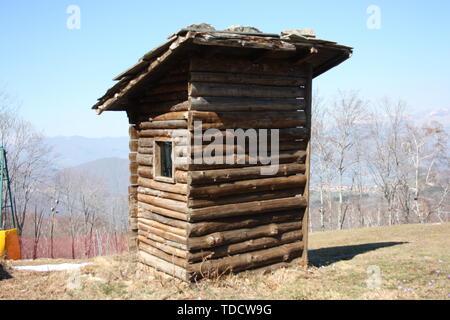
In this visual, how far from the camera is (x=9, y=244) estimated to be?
1441cm

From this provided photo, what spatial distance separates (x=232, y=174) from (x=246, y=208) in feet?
2.63

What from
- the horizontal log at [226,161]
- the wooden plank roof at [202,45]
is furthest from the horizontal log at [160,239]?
the wooden plank roof at [202,45]

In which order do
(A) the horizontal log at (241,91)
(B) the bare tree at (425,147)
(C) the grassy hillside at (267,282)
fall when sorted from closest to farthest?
1. (C) the grassy hillside at (267,282)
2. (A) the horizontal log at (241,91)
3. (B) the bare tree at (425,147)

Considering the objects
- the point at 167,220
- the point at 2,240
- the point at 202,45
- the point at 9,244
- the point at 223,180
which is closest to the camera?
the point at 202,45

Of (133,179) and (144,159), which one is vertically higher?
(144,159)

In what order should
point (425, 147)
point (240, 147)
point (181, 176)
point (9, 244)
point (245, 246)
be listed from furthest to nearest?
point (425, 147) < point (9, 244) < point (245, 246) < point (240, 147) < point (181, 176)

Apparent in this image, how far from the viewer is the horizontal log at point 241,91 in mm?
7996

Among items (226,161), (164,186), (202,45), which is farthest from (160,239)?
(202,45)

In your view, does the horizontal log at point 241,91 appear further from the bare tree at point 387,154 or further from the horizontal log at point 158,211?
the bare tree at point 387,154

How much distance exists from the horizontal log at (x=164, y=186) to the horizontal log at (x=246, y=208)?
1.56 feet

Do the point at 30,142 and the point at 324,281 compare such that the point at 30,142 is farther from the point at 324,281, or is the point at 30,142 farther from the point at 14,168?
the point at 324,281

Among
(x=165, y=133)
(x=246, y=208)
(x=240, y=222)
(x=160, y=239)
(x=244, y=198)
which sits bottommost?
(x=160, y=239)

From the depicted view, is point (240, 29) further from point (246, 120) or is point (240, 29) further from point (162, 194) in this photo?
point (162, 194)
